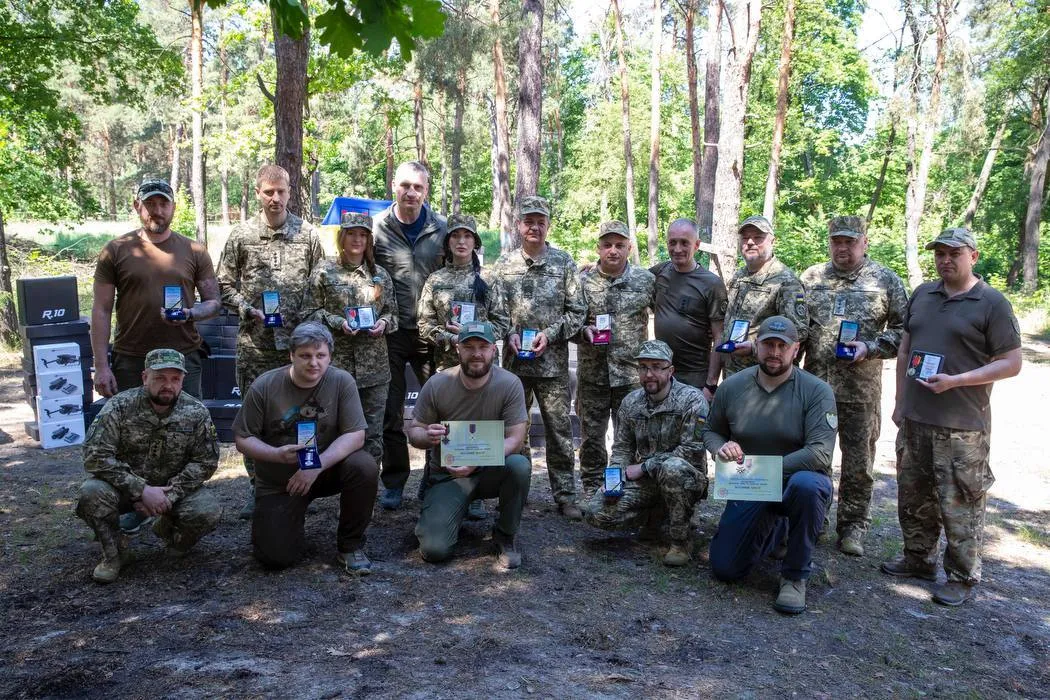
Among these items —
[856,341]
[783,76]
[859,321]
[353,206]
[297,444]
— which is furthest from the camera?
[783,76]

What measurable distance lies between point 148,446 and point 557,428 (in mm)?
2619

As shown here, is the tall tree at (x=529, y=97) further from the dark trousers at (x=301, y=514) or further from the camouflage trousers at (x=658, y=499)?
the dark trousers at (x=301, y=514)

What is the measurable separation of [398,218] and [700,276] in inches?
84.8

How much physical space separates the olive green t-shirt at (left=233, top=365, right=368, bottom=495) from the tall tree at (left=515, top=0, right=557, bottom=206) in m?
11.1

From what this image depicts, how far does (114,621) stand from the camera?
3822mm

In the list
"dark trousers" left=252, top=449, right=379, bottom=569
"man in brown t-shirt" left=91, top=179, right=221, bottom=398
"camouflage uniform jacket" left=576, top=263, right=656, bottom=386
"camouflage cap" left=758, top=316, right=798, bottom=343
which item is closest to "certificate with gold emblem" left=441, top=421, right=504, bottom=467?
"dark trousers" left=252, top=449, right=379, bottom=569

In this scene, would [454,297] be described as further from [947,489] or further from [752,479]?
[947,489]

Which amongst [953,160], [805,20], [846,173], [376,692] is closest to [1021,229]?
[953,160]

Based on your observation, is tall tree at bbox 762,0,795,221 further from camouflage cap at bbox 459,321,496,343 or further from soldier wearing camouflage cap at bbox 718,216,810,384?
camouflage cap at bbox 459,321,496,343

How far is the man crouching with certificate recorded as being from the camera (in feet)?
15.4

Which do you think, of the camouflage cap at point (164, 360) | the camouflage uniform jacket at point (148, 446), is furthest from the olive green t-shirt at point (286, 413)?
the camouflage cap at point (164, 360)

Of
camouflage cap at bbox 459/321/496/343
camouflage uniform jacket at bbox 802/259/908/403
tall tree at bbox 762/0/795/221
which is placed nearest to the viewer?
camouflage cap at bbox 459/321/496/343

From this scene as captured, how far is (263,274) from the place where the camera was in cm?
529

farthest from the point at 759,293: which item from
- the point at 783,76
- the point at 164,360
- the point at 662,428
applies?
the point at 783,76
